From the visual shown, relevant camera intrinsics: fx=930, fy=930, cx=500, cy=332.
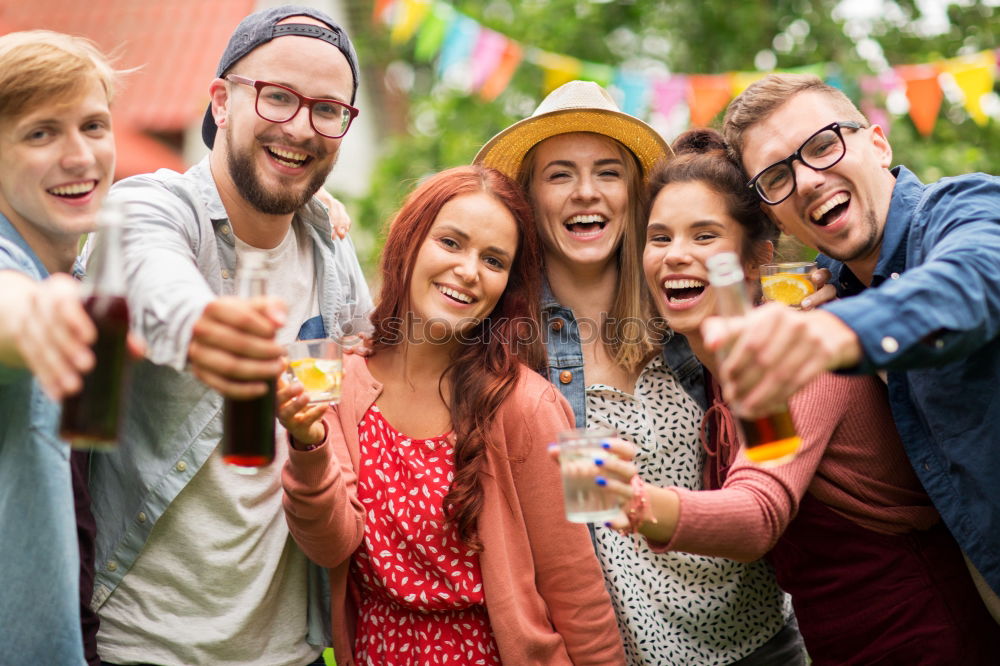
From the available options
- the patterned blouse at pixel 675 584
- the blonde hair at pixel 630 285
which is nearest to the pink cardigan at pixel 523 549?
the patterned blouse at pixel 675 584

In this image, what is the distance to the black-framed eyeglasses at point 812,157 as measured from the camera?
3.07 meters

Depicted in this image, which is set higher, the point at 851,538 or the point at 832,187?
the point at 832,187

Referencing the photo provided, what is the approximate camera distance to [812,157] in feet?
10.2

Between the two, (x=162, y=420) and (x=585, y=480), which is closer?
(x=585, y=480)

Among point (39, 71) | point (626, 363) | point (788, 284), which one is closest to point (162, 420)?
point (39, 71)

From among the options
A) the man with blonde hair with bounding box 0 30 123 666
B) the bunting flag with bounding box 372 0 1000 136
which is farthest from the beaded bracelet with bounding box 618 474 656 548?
the bunting flag with bounding box 372 0 1000 136

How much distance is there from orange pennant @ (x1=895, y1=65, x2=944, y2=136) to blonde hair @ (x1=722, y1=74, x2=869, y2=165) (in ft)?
15.5

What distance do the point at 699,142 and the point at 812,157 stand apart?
65 centimetres

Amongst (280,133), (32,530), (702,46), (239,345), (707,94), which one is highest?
(702,46)

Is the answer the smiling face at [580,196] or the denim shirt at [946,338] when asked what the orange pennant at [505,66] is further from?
the denim shirt at [946,338]

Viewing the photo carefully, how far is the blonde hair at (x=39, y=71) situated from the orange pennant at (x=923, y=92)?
6593 millimetres

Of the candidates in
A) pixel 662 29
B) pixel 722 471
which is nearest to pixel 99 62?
pixel 722 471

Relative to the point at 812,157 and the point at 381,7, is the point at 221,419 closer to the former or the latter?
the point at 812,157

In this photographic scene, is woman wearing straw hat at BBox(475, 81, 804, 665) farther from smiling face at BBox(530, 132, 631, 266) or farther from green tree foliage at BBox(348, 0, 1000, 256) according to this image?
green tree foliage at BBox(348, 0, 1000, 256)
